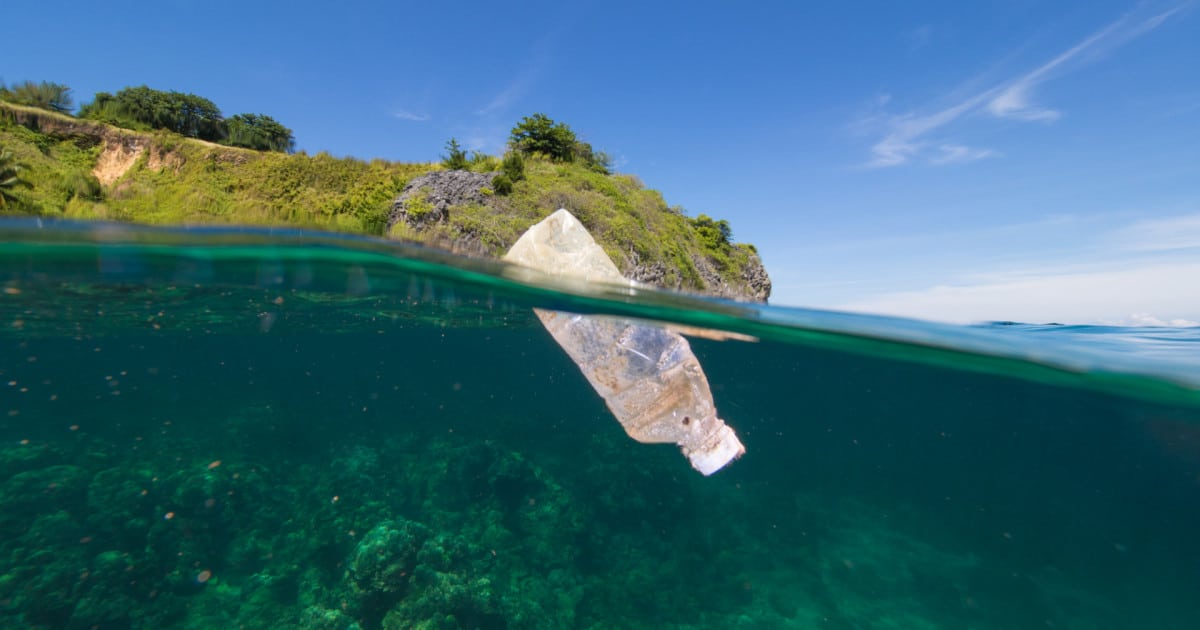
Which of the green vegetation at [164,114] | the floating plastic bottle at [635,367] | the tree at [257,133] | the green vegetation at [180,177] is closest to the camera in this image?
the floating plastic bottle at [635,367]

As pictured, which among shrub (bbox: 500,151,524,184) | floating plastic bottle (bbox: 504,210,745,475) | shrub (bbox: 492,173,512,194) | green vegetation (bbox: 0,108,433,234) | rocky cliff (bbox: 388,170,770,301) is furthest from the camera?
shrub (bbox: 500,151,524,184)

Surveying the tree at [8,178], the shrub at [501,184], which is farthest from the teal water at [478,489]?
the shrub at [501,184]

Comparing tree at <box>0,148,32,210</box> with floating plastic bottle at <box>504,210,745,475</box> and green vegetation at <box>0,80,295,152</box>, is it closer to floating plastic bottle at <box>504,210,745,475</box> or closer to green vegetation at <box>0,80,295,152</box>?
green vegetation at <box>0,80,295,152</box>

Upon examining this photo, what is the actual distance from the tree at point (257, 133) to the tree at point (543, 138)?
11.8 metres

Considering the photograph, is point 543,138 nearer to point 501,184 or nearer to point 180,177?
point 501,184

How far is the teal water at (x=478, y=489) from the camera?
31.8 feet

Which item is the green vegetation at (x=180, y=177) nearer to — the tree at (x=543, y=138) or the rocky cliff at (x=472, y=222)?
the rocky cliff at (x=472, y=222)

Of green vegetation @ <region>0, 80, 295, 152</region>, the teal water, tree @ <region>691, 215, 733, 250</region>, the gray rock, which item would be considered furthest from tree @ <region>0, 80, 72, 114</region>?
tree @ <region>691, 215, 733, 250</region>

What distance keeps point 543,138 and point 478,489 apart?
625 inches

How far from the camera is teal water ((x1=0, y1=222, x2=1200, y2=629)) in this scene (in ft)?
31.8

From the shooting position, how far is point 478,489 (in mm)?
14133

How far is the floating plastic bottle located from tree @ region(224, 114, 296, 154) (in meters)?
19.2

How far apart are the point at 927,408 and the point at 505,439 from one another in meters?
24.4

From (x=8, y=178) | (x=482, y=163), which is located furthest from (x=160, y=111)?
(x=482, y=163)
